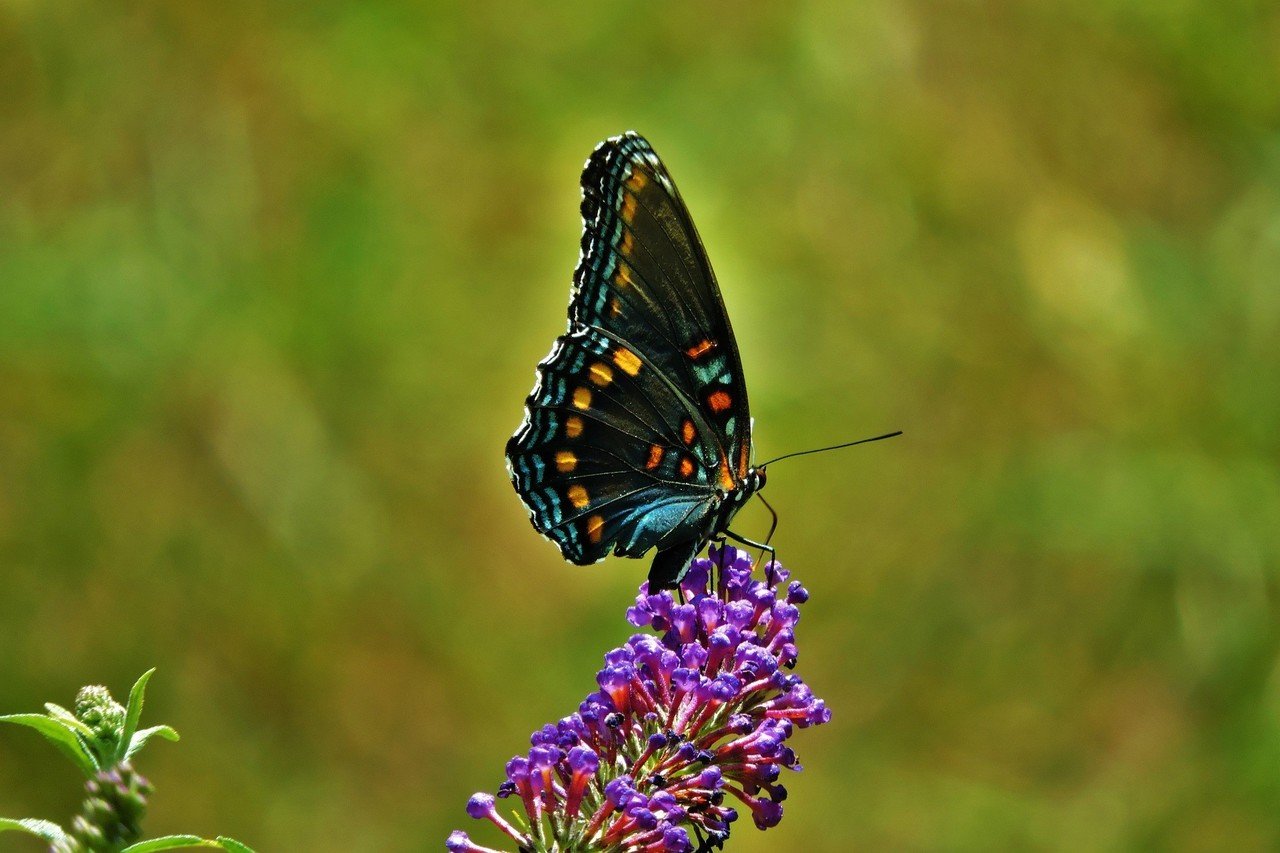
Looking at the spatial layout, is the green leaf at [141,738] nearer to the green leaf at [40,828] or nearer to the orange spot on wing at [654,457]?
the green leaf at [40,828]

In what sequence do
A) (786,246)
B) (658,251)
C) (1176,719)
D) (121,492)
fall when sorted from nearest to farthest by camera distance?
(658,251), (121,492), (1176,719), (786,246)

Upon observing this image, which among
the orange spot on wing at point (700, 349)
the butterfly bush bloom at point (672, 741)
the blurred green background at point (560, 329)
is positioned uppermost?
the blurred green background at point (560, 329)

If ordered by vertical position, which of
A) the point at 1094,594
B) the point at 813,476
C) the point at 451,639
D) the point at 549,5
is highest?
the point at 549,5

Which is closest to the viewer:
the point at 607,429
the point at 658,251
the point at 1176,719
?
the point at 658,251

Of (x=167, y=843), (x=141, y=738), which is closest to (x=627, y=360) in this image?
(x=141, y=738)

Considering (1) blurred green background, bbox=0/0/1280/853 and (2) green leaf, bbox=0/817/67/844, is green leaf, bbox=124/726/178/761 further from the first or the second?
(1) blurred green background, bbox=0/0/1280/853

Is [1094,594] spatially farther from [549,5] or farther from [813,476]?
[549,5]

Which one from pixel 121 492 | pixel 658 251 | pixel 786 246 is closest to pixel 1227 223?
pixel 786 246

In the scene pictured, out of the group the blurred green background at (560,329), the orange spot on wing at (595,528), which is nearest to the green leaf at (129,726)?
the orange spot on wing at (595,528)
